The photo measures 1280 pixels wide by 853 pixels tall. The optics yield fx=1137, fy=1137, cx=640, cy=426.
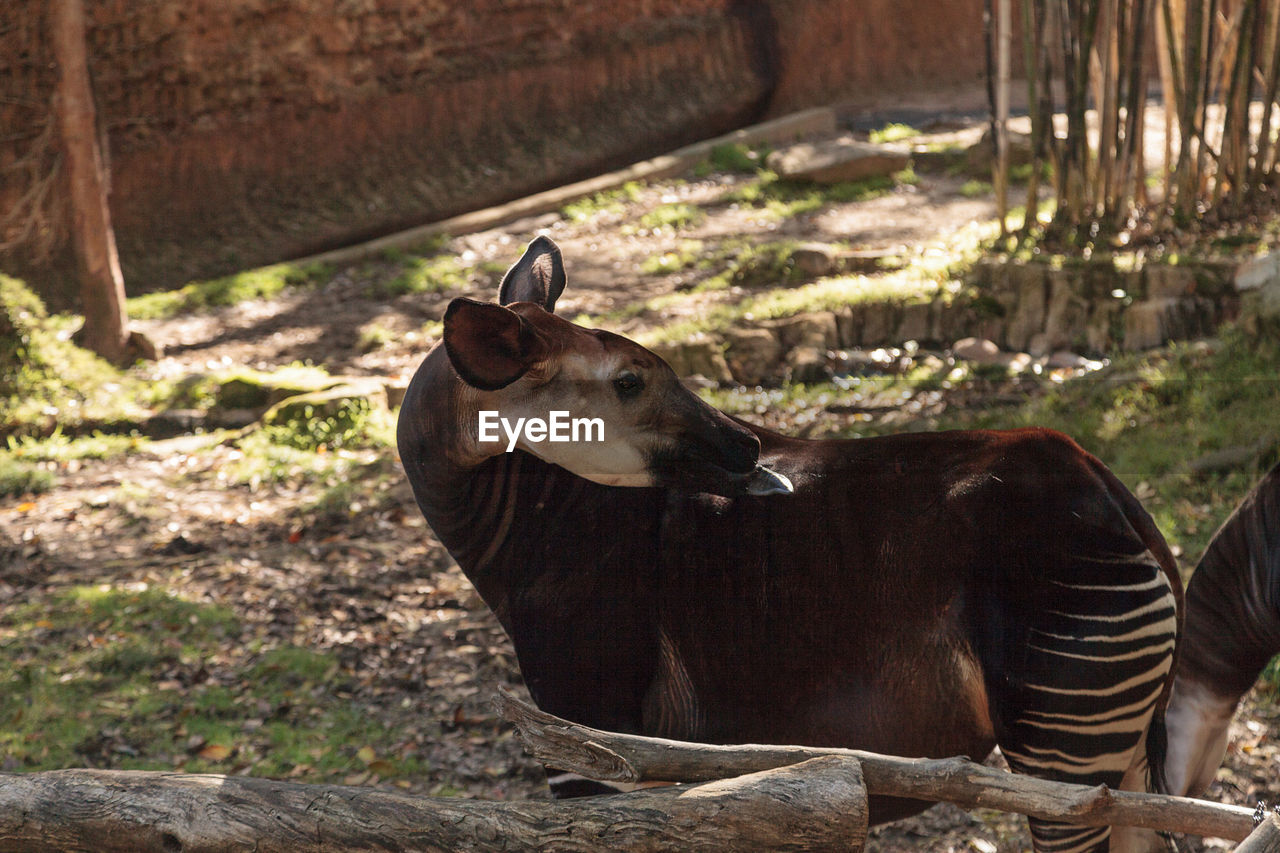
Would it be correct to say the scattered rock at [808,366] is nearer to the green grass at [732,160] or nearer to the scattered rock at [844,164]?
the scattered rock at [844,164]

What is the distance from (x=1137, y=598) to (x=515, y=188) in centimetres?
1071

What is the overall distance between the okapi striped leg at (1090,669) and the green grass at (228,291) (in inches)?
339

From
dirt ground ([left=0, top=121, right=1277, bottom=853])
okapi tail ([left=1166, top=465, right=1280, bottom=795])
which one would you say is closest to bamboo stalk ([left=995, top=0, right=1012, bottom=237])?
dirt ground ([left=0, top=121, right=1277, bottom=853])

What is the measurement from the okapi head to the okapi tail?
117 cm

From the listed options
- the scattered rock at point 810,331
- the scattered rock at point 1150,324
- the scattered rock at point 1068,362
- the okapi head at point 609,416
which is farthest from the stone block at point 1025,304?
the okapi head at point 609,416

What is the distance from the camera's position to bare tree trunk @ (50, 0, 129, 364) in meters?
7.80

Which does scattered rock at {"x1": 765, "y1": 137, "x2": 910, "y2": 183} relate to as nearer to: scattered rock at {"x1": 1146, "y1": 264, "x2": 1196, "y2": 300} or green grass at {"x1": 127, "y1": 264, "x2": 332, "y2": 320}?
green grass at {"x1": 127, "y1": 264, "x2": 332, "y2": 320}

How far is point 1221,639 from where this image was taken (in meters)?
2.63

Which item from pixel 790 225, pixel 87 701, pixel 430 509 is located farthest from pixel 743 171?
pixel 430 509

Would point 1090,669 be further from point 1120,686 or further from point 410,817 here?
point 410,817

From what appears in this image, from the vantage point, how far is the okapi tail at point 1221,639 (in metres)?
2.53

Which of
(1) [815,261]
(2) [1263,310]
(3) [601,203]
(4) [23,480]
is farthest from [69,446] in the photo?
(2) [1263,310]

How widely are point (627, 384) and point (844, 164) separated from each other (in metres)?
9.51

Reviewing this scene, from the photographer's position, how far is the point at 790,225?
395 inches
